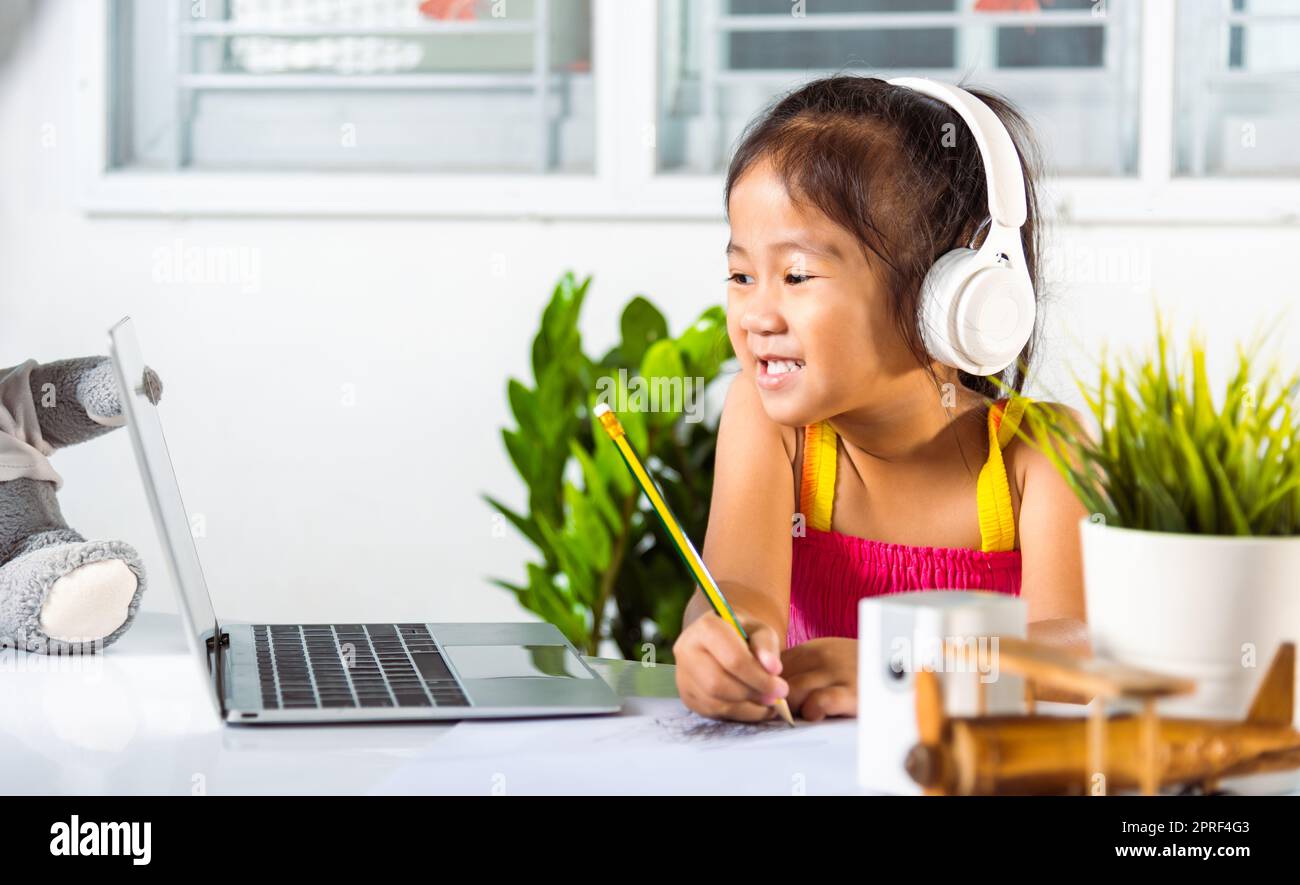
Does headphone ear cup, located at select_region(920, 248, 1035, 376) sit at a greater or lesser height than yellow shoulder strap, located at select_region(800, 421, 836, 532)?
greater

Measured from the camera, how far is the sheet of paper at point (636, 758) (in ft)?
1.88

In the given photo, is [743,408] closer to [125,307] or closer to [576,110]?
[576,110]

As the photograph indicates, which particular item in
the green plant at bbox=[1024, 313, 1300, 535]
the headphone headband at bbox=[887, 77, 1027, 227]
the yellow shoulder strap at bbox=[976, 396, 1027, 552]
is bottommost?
the yellow shoulder strap at bbox=[976, 396, 1027, 552]

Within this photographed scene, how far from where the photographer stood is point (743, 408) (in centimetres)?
111

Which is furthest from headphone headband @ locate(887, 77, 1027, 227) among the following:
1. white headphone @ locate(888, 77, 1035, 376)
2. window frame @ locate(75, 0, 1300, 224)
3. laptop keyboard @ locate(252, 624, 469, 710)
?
window frame @ locate(75, 0, 1300, 224)

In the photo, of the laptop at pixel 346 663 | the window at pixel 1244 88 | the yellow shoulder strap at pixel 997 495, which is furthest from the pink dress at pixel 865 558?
the window at pixel 1244 88

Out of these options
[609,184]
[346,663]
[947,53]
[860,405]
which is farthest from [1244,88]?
[346,663]

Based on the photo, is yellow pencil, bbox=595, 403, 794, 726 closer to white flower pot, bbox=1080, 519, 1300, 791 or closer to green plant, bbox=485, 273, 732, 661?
white flower pot, bbox=1080, 519, 1300, 791

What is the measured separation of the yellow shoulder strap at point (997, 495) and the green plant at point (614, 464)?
693 millimetres

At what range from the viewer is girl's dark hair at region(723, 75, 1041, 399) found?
0.94m

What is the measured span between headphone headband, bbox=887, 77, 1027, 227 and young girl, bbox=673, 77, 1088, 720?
0.08 metres

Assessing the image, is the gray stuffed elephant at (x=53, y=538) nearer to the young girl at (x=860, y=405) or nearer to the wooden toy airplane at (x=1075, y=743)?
the young girl at (x=860, y=405)

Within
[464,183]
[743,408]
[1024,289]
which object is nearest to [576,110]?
[464,183]

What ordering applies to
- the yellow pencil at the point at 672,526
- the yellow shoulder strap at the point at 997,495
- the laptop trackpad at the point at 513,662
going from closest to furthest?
the yellow pencil at the point at 672,526, the laptop trackpad at the point at 513,662, the yellow shoulder strap at the point at 997,495
